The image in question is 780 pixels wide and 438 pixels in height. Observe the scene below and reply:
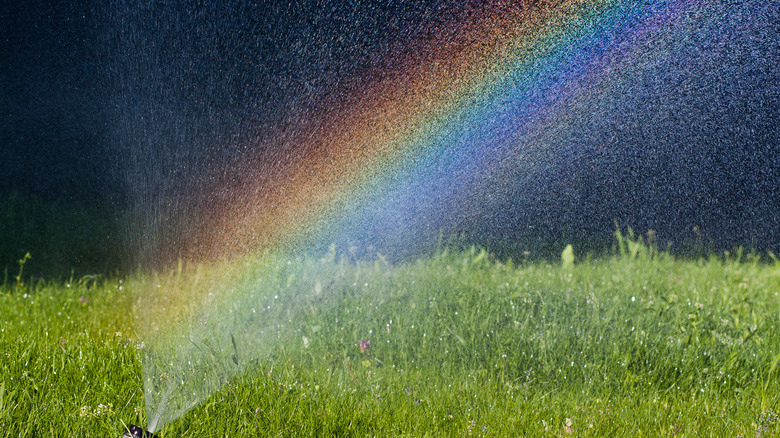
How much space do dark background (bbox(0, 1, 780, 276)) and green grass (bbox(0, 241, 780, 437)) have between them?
1358 mm

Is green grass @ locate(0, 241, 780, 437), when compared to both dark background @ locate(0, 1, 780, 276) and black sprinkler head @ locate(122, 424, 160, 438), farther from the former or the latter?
dark background @ locate(0, 1, 780, 276)

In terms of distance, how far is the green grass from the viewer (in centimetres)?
230

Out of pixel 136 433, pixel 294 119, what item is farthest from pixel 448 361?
pixel 294 119

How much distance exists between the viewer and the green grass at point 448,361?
230cm

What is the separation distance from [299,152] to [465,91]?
1.29 meters

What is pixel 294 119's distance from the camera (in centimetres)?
519

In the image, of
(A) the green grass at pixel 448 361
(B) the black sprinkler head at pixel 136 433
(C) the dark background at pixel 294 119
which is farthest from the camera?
(C) the dark background at pixel 294 119

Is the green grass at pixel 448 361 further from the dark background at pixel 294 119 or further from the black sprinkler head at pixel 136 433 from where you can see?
the dark background at pixel 294 119

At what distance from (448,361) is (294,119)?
2.82 m

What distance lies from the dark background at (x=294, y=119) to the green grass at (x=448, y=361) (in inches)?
53.4

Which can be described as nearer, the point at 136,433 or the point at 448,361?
the point at 136,433

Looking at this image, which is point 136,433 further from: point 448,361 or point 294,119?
point 294,119

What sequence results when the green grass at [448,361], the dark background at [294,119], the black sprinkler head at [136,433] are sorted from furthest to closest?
1. the dark background at [294,119]
2. the green grass at [448,361]
3. the black sprinkler head at [136,433]

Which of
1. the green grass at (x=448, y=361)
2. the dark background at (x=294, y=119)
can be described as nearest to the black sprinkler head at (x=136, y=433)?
the green grass at (x=448, y=361)
